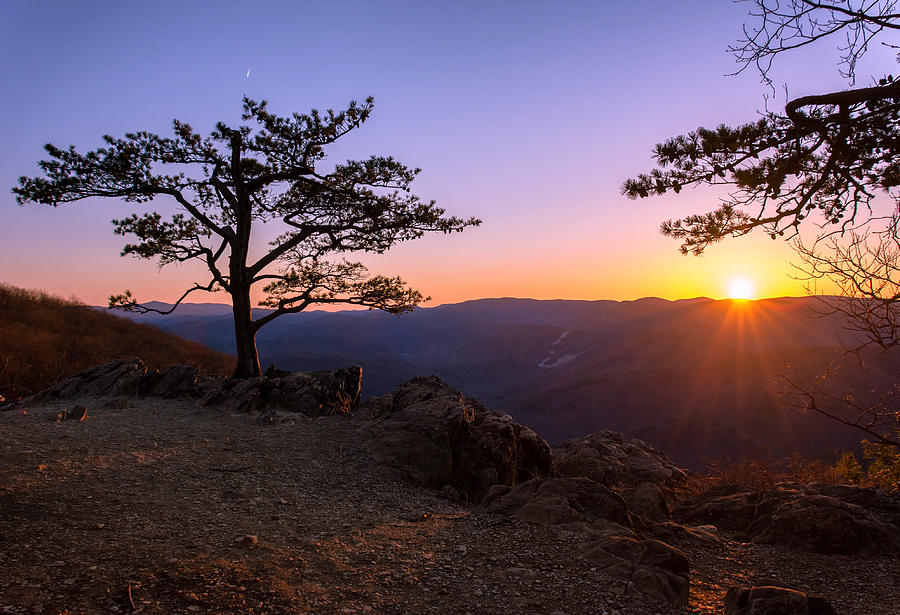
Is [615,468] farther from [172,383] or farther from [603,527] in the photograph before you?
[172,383]

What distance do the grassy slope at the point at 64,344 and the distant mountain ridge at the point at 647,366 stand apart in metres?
17.4

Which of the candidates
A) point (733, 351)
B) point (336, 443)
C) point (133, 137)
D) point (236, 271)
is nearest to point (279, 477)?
point (336, 443)

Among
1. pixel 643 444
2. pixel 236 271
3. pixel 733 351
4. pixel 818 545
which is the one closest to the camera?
pixel 818 545

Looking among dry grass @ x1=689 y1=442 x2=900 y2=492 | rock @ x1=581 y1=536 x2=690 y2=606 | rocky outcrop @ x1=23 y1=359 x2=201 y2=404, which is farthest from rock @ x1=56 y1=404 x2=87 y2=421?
dry grass @ x1=689 y1=442 x2=900 y2=492

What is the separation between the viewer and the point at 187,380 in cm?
1125

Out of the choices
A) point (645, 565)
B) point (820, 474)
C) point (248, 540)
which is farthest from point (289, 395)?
point (820, 474)

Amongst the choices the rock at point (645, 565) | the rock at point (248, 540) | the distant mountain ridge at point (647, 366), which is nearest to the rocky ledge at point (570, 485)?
the rock at point (645, 565)

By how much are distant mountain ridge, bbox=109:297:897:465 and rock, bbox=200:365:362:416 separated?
27.3ft

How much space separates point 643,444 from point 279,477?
11833 mm

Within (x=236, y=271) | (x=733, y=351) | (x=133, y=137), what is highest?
(x=133, y=137)

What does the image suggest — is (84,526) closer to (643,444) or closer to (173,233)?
(173,233)

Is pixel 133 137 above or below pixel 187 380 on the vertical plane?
above

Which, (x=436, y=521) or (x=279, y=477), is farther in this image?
(x=279, y=477)

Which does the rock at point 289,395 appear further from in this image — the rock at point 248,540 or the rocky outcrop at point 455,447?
the rock at point 248,540
